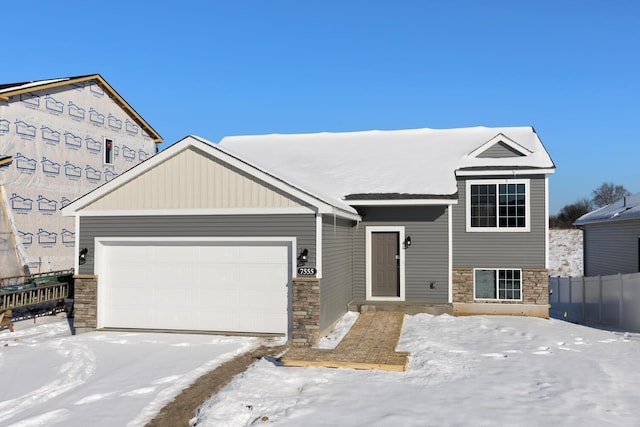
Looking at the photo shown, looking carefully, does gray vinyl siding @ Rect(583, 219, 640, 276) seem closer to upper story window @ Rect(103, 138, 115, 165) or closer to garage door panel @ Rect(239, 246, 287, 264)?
garage door panel @ Rect(239, 246, 287, 264)

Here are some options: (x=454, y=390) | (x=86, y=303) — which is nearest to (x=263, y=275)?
(x=86, y=303)

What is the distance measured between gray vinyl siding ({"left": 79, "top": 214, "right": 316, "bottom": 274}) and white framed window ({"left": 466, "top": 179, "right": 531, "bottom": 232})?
20.9 ft

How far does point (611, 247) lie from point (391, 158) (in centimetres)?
972

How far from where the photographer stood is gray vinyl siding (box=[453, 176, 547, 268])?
1474cm

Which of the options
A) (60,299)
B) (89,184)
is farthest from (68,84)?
(60,299)

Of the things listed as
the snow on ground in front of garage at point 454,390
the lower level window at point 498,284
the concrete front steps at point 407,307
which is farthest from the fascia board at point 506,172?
the snow on ground in front of garage at point 454,390

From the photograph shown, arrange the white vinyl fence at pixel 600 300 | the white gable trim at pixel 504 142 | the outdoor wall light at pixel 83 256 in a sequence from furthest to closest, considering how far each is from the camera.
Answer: the white gable trim at pixel 504 142, the white vinyl fence at pixel 600 300, the outdoor wall light at pixel 83 256

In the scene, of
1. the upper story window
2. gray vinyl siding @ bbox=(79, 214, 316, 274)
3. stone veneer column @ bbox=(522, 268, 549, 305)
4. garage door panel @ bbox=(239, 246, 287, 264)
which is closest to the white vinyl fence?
stone veneer column @ bbox=(522, 268, 549, 305)

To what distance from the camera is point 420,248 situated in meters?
14.8

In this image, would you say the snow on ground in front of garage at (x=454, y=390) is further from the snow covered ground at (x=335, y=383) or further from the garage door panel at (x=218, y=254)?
the garage door panel at (x=218, y=254)

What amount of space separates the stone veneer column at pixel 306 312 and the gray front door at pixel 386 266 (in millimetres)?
4565

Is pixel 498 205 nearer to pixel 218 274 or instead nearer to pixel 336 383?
pixel 218 274

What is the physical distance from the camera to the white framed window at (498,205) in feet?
48.6

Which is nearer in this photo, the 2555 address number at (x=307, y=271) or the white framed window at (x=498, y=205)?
the 2555 address number at (x=307, y=271)
